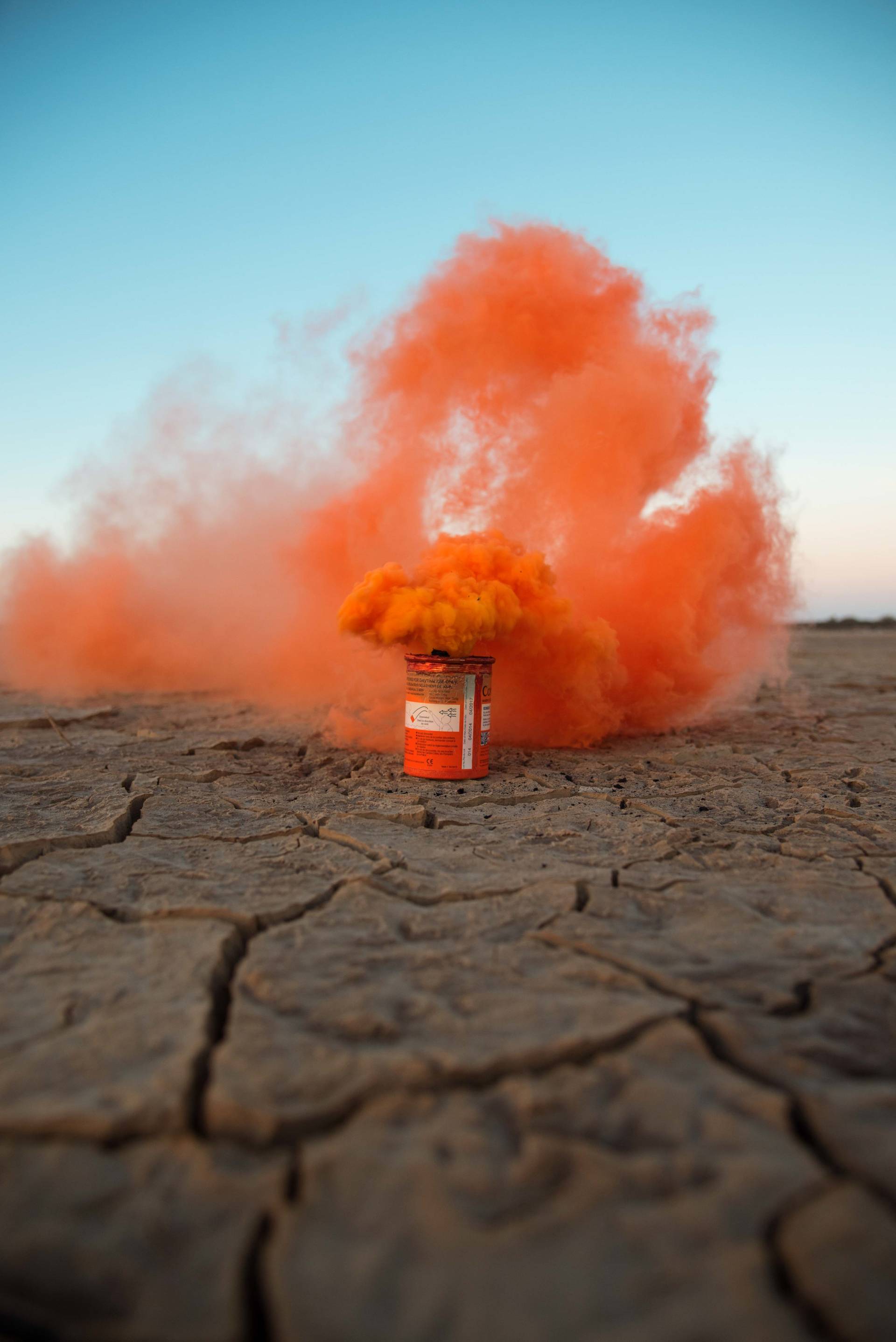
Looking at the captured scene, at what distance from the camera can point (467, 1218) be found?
1.02 metres

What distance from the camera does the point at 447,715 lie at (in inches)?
140

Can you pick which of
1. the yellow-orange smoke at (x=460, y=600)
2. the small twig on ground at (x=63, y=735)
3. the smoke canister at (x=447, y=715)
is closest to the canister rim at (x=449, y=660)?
the smoke canister at (x=447, y=715)

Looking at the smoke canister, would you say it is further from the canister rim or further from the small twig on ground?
the small twig on ground

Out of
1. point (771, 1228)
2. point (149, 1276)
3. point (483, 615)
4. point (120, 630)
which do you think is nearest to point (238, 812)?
point (483, 615)

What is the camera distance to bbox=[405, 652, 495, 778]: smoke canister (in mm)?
3521

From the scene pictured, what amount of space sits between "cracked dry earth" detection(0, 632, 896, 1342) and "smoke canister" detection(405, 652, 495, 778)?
0.79 m

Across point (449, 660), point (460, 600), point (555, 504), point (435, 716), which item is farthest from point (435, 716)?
point (555, 504)

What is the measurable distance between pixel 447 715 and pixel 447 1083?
90.7 inches

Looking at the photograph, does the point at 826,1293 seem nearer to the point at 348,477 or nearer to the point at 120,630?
the point at 348,477

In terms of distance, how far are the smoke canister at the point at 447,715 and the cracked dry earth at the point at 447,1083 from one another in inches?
31.0

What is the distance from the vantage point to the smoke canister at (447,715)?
11.6 feet

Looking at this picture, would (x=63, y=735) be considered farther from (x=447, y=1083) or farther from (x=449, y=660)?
(x=447, y=1083)

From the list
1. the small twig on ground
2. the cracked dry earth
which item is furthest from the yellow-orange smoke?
the small twig on ground

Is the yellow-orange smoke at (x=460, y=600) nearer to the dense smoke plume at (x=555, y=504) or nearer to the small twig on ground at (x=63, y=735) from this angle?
the dense smoke plume at (x=555, y=504)
